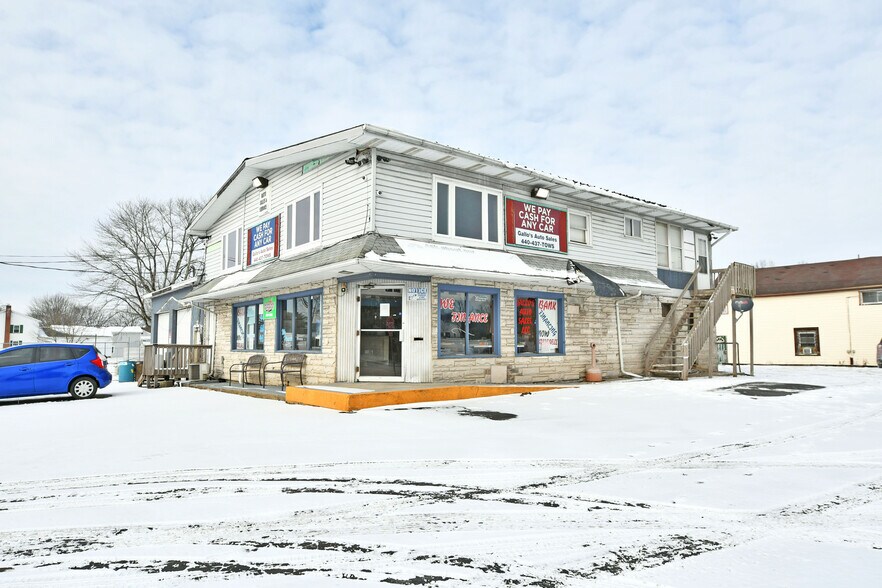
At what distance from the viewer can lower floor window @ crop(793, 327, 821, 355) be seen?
26516 mm

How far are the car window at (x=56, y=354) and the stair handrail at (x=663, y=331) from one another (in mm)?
15713

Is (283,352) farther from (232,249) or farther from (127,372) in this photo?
(127,372)

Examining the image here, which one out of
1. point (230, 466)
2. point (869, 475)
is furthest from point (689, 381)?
point (230, 466)

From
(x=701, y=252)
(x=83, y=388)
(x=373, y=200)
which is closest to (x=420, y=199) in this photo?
(x=373, y=200)

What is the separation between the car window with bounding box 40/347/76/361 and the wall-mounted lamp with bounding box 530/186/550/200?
12174 mm

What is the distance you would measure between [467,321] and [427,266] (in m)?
2.37

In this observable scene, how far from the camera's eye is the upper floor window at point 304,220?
43.5 feet

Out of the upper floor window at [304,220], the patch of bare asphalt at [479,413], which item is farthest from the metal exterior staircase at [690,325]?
the upper floor window at [304,220]

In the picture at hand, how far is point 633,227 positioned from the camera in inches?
673

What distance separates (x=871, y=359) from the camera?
24734 millimetres

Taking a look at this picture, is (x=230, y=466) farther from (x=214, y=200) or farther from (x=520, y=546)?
(x=214, y=200)

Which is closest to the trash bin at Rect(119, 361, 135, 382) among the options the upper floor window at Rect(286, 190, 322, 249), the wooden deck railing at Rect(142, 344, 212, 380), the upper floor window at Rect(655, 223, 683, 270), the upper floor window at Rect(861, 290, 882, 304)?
the wooden deck railing at Rect(142, 344, 212, 380)

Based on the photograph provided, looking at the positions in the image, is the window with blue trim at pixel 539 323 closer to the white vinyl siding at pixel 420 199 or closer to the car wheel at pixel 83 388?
the white vinyl siding at pixel 420 199

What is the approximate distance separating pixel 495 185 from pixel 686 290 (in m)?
8.44
